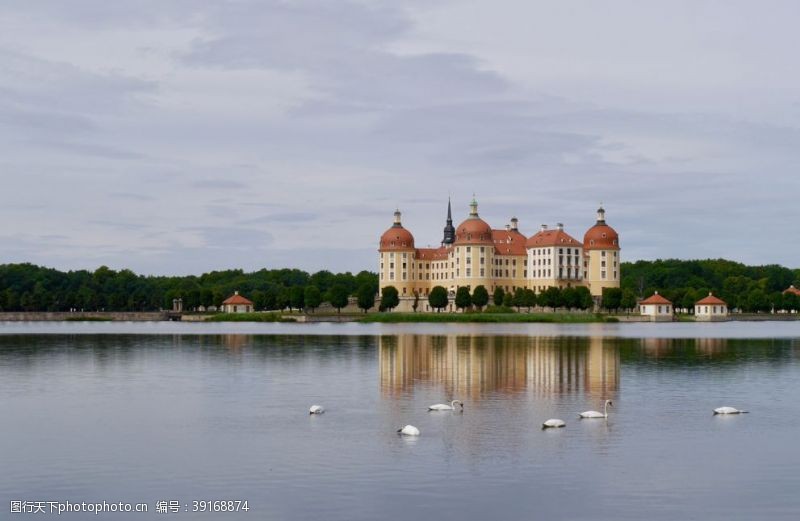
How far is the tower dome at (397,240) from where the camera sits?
150 m

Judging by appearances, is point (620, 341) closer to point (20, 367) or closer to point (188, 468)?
point (20, 367)

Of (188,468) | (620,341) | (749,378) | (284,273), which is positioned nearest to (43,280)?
(284,273)

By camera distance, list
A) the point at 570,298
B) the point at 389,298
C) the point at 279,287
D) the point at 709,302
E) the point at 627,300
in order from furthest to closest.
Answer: the point at 279,287
the point at 389,298
the point at 627,300
the point at 709,302
the point at 570,298

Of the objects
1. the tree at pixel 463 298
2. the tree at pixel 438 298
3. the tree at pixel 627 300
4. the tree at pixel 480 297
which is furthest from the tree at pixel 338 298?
the tree at pixel 627 300

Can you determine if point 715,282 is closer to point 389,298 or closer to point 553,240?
point 553,240

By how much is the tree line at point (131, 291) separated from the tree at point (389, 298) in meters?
1.93

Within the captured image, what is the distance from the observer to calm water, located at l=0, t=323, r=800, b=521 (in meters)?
16.6

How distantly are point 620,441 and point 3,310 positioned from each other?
12261 cm

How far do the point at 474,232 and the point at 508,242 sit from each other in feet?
27.3

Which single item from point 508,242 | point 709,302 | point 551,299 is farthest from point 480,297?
point 709,302

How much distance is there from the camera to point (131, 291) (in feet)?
490

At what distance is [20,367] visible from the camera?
40969 millimetres

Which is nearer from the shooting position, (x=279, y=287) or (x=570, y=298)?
(x=570, y=298)

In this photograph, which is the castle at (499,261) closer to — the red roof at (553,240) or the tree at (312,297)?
the red roof at (553,240)
